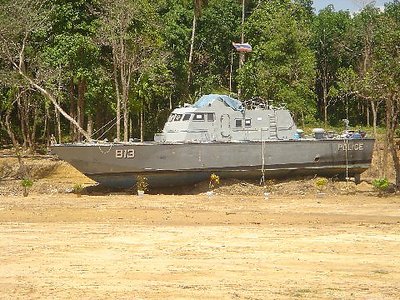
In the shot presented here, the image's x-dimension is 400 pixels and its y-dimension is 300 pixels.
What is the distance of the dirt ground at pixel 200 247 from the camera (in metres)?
10.0

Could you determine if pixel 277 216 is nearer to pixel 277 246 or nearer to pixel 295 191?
pixel 277 246

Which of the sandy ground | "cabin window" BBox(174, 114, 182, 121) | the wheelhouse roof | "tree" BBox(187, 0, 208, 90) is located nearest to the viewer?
the sandy ground

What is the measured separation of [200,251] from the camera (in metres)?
13.0

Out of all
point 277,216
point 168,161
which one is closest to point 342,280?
point 277,216

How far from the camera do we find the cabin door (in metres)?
26.0

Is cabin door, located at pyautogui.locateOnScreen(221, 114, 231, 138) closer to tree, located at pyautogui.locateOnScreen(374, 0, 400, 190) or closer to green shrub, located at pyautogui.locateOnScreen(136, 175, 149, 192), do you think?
green shrub, located at pyautogui.locateOnScreen(136, 175, 149, 192)

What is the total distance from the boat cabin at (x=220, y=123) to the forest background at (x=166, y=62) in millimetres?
3342

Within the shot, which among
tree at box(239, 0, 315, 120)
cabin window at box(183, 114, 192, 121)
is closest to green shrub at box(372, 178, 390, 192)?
cabin window at box(183, 114, 192, 121)

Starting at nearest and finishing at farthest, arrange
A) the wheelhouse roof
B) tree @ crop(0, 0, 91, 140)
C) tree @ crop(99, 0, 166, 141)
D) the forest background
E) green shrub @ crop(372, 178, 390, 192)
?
1. green shrub @ crop(372, 178, 390, 192)
2. the wheelhouse roof
3. tree @ crop(0, 0, 91, 140)
4. the forest background
5. tree @ crop(99, 0, 166, 141)

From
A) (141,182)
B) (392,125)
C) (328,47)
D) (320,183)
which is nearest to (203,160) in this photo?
(141,182)

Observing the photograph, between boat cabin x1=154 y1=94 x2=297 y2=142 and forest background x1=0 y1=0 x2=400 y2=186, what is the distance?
3.34m

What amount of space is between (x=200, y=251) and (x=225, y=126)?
43.8 feet

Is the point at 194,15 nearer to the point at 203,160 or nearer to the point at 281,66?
the point at 281,66

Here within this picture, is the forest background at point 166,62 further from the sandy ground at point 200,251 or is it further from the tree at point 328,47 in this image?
the sandy ground at point 200,251
